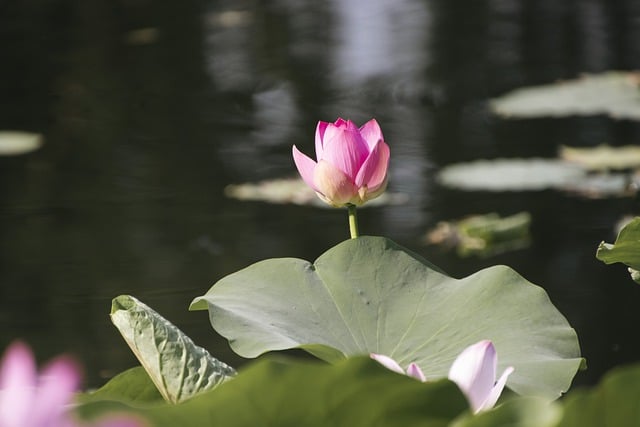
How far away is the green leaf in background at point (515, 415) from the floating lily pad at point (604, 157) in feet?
7.09

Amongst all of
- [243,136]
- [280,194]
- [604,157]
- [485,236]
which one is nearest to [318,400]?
[485,236]

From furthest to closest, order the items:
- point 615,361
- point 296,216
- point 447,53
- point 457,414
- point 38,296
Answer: point 447,53, point 296,216, point 38,296, point 615,361, point 457,414

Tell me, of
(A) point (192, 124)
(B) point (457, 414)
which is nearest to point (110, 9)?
(A) point (192, 124)

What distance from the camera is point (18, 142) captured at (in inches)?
110

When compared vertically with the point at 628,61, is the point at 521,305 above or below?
above

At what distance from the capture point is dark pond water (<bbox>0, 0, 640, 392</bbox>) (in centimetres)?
191

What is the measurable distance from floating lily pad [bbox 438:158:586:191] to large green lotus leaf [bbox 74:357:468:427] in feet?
6.65

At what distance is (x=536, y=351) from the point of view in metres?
0.55

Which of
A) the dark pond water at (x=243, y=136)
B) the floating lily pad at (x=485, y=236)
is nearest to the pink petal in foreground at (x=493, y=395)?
the dark pond water at (x=243, y=136)

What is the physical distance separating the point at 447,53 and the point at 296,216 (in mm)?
1360

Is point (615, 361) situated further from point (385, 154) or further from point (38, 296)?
point (385, 154)

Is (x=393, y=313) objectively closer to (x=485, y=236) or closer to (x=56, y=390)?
(x=56, y=390)

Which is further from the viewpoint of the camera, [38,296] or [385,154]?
[38,296]

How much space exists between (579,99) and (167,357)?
2553 millimetres
